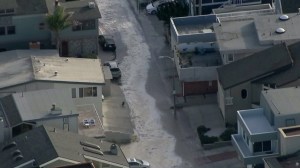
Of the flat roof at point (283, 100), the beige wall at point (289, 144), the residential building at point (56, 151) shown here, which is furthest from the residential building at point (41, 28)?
the beige wall at point (289, 144)

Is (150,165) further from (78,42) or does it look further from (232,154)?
(78,42)

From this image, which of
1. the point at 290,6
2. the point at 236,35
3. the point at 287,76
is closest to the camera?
the point at 287,76

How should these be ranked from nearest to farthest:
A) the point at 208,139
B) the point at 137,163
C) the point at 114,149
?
the point at 114,149
the point at 137,163
the point at 208,139

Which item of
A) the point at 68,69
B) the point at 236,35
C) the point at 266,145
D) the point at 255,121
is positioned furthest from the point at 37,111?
the point at 236,35

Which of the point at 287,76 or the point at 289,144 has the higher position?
the point at 287,76

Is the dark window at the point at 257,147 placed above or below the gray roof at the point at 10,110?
below

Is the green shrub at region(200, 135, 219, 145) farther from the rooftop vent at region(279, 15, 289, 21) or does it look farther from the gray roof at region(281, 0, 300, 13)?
the gray roof at region(281, 0, 300, 13)

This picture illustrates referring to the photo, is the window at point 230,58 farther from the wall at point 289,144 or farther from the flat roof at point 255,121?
the wall at point 289,144

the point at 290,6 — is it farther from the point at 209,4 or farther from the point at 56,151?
the point at 56,151
